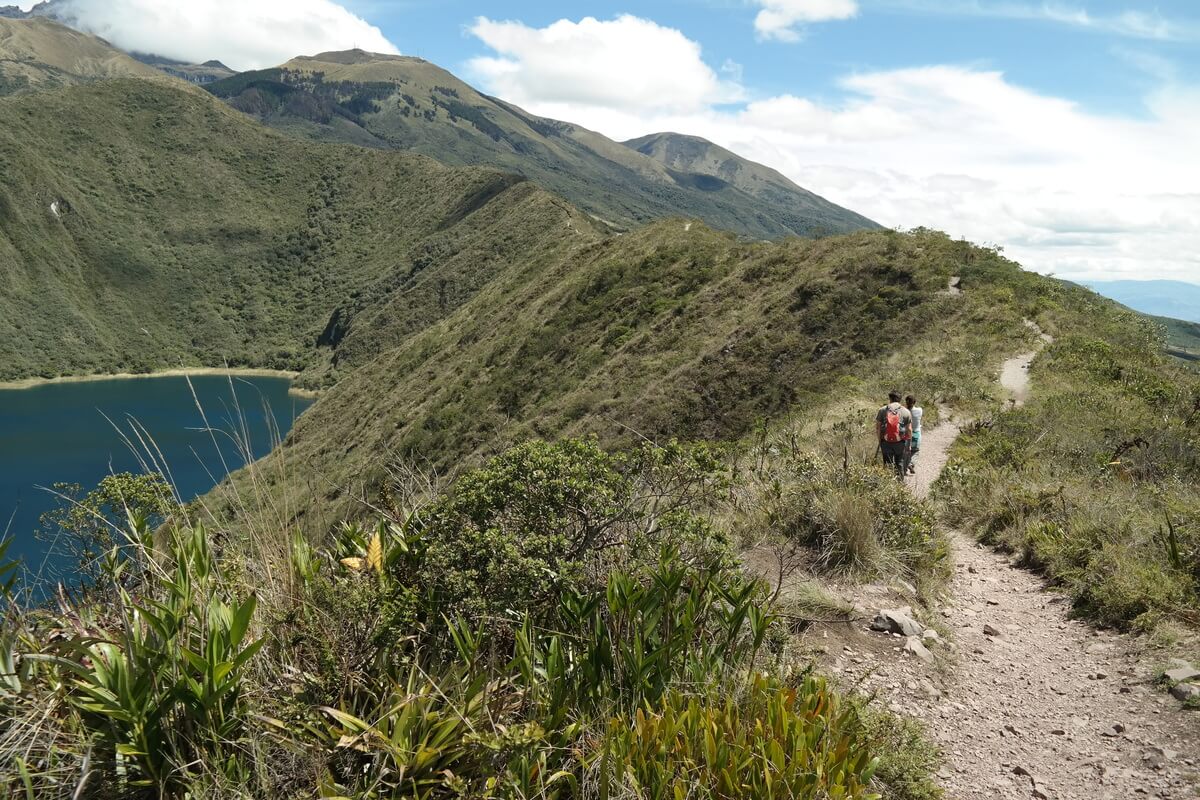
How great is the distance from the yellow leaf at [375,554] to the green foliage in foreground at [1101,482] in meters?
5.76

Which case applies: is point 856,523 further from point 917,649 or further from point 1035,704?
point 1035,704

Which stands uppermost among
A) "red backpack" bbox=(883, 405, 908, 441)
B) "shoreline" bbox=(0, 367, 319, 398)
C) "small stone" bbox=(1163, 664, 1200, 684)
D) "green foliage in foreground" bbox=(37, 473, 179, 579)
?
"red backpack" bbox=(883, 405, 908, 441)

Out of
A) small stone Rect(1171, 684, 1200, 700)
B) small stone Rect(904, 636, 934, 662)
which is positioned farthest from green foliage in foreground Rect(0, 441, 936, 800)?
small stone Rect(1171, 684, 1200, 700)

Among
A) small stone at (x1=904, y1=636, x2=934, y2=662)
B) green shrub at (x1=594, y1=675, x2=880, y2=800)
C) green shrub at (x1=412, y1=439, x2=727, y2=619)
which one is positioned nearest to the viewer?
green shrub at (x1=594, y1=675, x2=880, y2=800)

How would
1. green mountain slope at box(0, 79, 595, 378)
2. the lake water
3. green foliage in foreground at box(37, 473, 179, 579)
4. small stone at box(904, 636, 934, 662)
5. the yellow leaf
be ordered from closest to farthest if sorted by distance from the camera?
green foliage in foreground at box(37, 473, 179, 579), the yellow leaf, small stone at box(904, 636, 934, 662), the lake water, green mountain slope at box(0, 79, 595, 378)

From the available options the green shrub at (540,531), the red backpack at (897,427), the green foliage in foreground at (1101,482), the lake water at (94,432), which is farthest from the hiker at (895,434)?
the lake water at (94,432)

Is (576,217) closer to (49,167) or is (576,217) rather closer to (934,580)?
(934,580)

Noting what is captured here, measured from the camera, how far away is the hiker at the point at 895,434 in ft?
32.4

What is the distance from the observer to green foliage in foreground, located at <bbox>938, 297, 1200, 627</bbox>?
5816 millimetres

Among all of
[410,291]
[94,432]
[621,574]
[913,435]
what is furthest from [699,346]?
[94,432]

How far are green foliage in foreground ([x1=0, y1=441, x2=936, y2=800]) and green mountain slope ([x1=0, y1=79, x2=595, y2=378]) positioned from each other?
106m

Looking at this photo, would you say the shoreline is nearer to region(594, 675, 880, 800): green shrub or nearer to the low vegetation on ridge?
the low vegetation on ridge

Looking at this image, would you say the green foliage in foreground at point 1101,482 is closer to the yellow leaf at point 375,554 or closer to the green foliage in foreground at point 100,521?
the yellow leaf at point 375,554

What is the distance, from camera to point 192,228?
168m
